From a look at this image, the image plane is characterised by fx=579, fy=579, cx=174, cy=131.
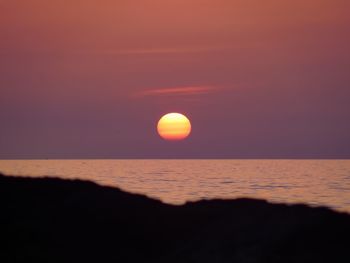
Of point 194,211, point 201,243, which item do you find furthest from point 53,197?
point 201,243

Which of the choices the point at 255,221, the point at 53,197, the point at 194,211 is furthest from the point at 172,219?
Result: the point at 53,197

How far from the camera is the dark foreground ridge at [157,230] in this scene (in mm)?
19625

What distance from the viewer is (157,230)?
990 inches

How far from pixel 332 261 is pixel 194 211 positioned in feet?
29.9

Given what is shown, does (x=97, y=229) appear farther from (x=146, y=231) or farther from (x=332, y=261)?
(x=332, y=261)

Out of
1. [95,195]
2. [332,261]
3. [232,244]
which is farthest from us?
[95,195]

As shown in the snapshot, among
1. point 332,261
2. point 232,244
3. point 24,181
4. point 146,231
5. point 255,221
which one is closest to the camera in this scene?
point 332,261

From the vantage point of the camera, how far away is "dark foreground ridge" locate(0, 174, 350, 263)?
19625 mm

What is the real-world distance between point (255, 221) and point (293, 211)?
1512 mm

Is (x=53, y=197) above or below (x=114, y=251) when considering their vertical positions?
above

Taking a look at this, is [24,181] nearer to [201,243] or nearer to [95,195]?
[95,195]

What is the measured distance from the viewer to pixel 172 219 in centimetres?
2614

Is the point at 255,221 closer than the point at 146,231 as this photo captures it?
Yes

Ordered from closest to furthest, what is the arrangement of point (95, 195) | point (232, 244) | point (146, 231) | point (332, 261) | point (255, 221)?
point (332, 261), point (232, 244), point (255, 221), point (146, 231), point (95, 195)
